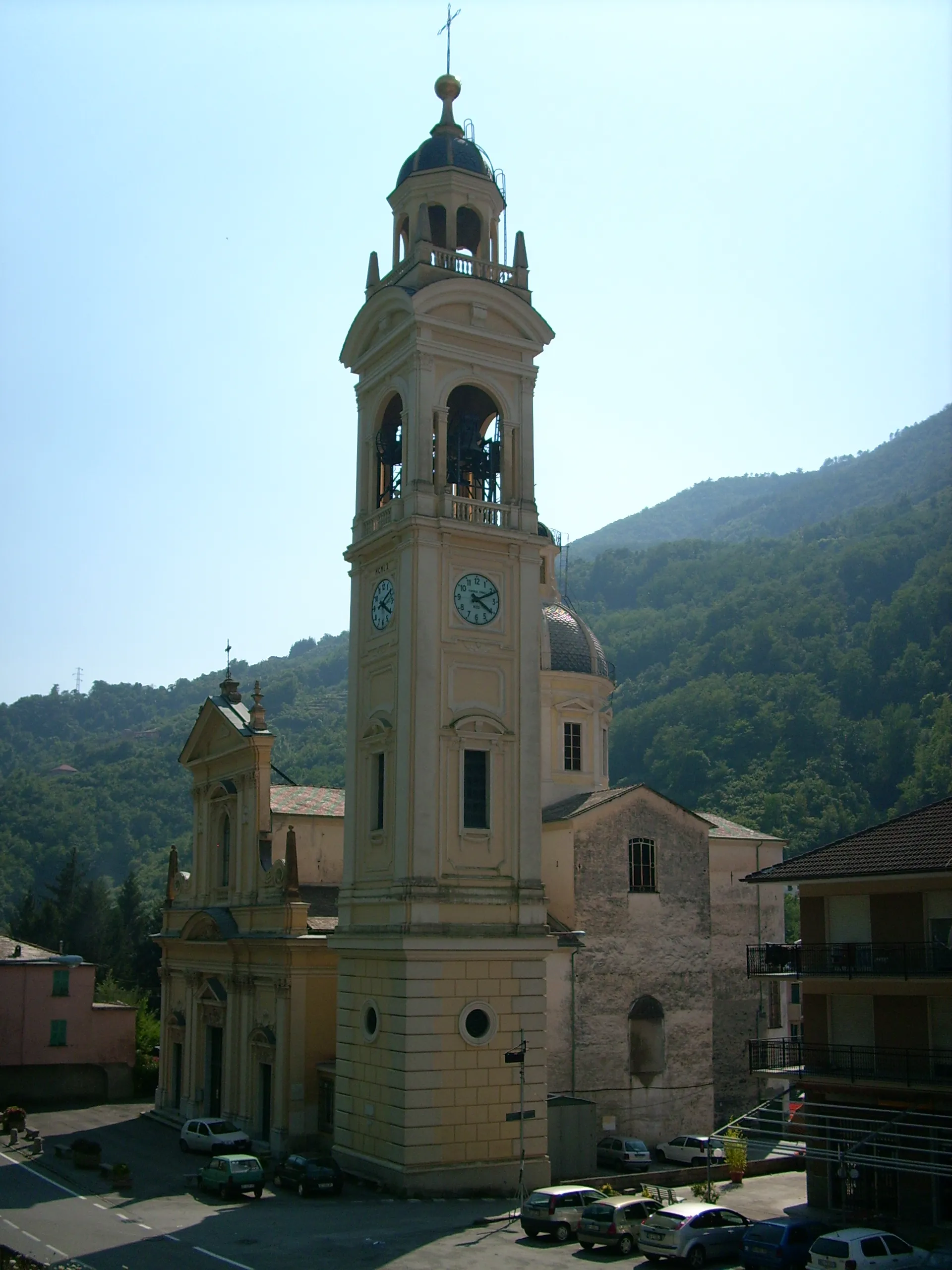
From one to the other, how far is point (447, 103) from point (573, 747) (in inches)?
906

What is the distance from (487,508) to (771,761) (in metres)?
89.2

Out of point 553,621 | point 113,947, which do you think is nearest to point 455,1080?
point 553,621

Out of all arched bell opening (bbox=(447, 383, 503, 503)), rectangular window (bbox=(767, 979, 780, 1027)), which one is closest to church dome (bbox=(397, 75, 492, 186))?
arched bell opening (bbox=(447, 383, 503, 503))

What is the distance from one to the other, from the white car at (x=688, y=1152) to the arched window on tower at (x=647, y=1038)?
2.86 m

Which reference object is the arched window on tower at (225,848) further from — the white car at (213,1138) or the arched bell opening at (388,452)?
the arched bell opening at (388,452)

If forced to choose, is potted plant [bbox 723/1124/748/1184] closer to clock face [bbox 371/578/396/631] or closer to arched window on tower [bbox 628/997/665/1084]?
arched window on tower [bbox 628/997/665/1084]

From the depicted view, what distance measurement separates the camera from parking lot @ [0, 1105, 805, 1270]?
25.7 metres

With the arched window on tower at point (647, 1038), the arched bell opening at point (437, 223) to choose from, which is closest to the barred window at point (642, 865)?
the arched window on tower at point (647, 1038)

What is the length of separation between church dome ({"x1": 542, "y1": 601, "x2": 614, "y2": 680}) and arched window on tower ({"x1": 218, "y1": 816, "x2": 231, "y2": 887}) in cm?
1289

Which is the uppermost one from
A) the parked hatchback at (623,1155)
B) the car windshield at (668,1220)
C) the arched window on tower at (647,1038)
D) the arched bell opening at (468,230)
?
the arched bell opening at (468,230)

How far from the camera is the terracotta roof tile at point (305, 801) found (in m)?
45.5

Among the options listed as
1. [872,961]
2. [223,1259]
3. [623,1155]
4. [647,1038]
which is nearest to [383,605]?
[872,961]

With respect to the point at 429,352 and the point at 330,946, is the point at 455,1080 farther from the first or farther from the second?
the point at 429,352

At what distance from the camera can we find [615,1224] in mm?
26656
